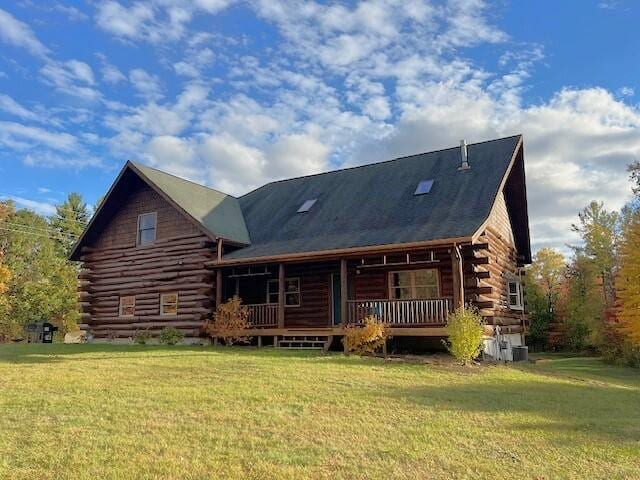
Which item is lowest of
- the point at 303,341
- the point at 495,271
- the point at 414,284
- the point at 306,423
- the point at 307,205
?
the point at 306,423

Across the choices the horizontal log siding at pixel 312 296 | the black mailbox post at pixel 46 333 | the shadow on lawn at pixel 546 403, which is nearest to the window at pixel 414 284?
the horizontal log siding at pixel 312 296

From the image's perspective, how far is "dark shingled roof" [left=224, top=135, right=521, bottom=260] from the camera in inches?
669

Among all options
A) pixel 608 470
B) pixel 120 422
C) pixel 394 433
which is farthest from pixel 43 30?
pixel 608 470

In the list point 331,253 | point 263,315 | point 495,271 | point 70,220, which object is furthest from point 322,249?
point 70,220

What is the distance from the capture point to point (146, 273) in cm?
2189

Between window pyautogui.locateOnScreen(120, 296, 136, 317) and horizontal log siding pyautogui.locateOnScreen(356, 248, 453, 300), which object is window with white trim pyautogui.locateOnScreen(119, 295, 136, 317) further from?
horizontal log siding pyautogui.locateOnScreen(356, 248, 453, 300)

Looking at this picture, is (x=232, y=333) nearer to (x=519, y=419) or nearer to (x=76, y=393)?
(x=76, y=393)

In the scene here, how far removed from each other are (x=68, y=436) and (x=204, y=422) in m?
1.72

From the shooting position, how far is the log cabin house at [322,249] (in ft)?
54.6

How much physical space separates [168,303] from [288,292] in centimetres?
488

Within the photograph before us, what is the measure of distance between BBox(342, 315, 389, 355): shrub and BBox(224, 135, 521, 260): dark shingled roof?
8.40 feet

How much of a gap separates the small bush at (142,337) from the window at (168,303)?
3.16 feet

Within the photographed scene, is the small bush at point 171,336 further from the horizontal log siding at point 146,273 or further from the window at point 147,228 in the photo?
the window at point 147,228

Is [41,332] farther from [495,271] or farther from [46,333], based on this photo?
[495,271]
